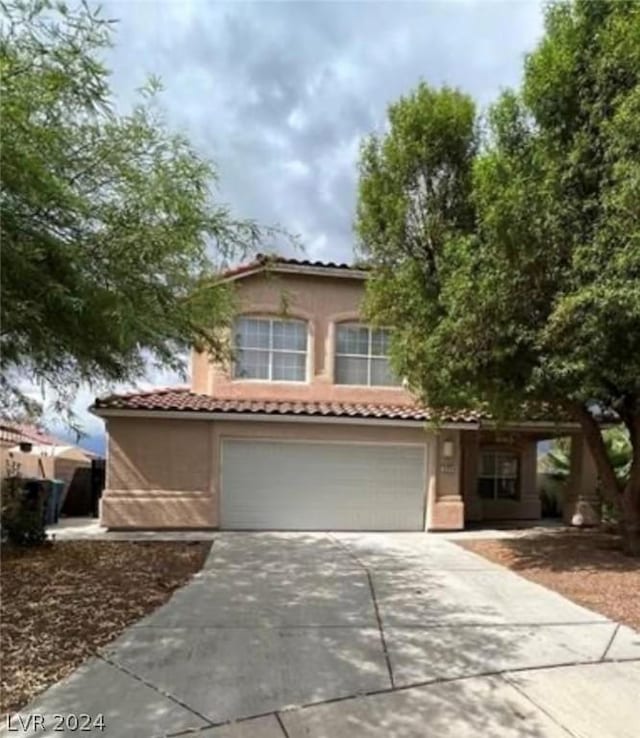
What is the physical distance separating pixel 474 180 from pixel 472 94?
3505 millimetres

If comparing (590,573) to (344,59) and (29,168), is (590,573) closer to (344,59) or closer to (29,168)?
(344,59)

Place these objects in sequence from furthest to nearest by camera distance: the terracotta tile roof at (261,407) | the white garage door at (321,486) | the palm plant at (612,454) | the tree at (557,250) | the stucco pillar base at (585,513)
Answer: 1. the palm plant at (612,454)
2. the stucco pillar base at (585,513)
3. the white garage door at (321,486)
4. the terracotta tile roof at (261,407)
5. the tree at (557,250)

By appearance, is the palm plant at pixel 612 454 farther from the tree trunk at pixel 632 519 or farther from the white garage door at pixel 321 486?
the white garage door at pixel 321 486

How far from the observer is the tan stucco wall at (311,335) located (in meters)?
18.1

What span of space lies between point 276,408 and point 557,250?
8314 millimetres

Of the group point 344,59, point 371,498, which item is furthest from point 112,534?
point 344,59

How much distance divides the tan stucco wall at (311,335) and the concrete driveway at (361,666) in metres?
8.03

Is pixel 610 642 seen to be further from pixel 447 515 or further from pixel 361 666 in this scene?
pixel 447 515

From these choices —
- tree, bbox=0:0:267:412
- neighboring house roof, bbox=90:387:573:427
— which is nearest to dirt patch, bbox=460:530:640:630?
neighboring house roof, bbox=90:387:573:427

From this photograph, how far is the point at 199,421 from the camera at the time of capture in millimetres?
16797

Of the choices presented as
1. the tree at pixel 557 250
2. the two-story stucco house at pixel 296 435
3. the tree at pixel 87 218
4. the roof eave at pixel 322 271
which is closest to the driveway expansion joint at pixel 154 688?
the tree at pixel 87 218

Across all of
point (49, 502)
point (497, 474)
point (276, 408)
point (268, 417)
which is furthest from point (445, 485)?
point (49, 502)

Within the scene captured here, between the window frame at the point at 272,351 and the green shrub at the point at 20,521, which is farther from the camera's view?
the window frame at the point at 272,351

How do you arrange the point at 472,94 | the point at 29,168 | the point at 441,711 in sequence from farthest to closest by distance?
the point at 472,94 → the point at 441,711 → the point at 29,168
